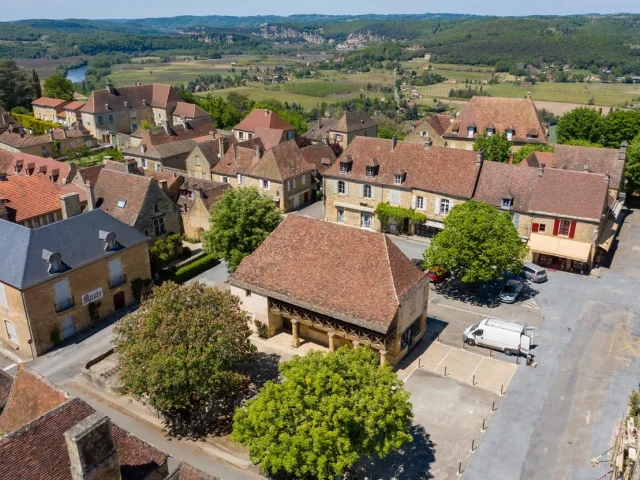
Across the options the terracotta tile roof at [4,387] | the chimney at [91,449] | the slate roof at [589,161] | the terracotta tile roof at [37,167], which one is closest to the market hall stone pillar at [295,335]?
the terracotta tile roof at [4,387]

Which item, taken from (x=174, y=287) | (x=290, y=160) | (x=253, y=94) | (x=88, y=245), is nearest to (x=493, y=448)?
(x=174, y=287)

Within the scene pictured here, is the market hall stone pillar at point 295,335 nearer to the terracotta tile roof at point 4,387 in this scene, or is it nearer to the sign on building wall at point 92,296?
the sign on building wall at point 92,296

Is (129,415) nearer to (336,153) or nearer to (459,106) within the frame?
(336,153)

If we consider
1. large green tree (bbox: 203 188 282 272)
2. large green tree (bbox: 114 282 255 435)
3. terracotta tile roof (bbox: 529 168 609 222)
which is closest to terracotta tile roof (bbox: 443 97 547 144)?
terracotta tile roof (bbox: 529 168 609 222)

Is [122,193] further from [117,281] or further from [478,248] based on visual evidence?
[478,248]

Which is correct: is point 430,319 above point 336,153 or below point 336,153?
below
